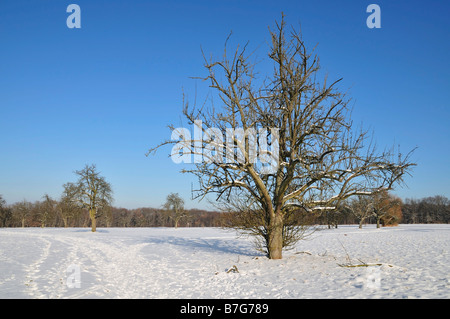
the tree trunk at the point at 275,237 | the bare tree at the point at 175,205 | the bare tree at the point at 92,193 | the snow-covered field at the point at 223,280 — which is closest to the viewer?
the snow-covered field at the point at 223,280

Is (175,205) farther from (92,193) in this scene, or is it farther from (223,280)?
(223,280)

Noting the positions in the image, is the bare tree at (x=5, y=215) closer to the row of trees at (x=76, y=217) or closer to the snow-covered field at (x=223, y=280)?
the row of trees at (x=76, y=217)

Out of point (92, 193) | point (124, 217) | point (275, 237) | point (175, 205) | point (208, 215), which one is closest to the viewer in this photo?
point (275, 237)

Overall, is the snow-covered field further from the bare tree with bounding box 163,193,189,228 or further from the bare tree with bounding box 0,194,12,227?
the bare tree with bounding box 0,194,12,227

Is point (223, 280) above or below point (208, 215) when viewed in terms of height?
above

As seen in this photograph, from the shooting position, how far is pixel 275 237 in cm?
1158

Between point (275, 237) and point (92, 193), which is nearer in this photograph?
point (275, 237)

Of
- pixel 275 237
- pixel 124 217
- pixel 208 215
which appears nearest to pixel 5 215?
pixel 124 217

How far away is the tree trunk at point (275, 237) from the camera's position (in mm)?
11422

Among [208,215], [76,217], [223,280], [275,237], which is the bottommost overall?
[208,215]

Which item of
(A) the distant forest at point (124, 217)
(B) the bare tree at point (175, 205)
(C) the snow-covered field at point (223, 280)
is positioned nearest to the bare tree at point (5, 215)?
(A) the distant forest at point (124, 217)
